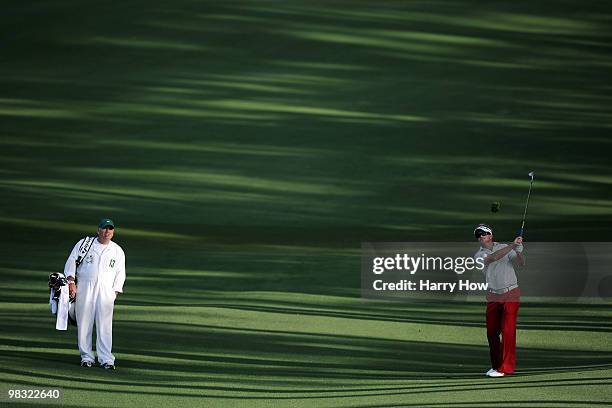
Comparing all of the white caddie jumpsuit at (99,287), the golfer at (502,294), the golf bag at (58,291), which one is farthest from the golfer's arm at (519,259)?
the golf bag at (58,291)

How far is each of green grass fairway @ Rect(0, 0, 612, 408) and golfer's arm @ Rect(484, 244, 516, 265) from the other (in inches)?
41.1

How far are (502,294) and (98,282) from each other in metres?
3.56

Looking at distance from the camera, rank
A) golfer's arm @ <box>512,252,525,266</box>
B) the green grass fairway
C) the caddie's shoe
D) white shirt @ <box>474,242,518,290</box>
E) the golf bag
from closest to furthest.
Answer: golfer's arm @ <box>512,252,525,266</box>, white shirt @ <box>474,242,518,290</box>, the caddie's shoe, the golf bag, the green grass fairway

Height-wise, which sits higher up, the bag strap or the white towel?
the bag strap

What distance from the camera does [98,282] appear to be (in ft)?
37.9

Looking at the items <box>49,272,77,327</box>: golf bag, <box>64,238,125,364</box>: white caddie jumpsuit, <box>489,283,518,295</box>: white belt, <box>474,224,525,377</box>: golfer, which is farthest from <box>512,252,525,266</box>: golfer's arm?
<box>49,272,77,327</box>: golf bag

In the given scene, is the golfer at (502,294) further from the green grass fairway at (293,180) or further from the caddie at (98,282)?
the caddie at (98,282)

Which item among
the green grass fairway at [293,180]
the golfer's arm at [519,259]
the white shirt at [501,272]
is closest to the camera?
the golfer's arm at [519,259]

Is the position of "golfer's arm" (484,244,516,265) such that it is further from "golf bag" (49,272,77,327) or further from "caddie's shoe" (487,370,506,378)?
"golf bag" (49,272,77,327)

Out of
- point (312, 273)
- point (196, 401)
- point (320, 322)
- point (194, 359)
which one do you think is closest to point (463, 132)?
point (312, 273)

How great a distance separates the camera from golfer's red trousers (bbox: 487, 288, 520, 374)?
11.3 metres

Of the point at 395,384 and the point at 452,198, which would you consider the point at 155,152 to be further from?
the point at 395,384

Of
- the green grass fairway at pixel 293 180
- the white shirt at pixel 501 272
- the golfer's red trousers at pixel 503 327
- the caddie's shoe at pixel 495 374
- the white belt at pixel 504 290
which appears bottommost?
the caddie's shoe at pixel 495 374

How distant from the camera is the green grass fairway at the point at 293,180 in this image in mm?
11914
